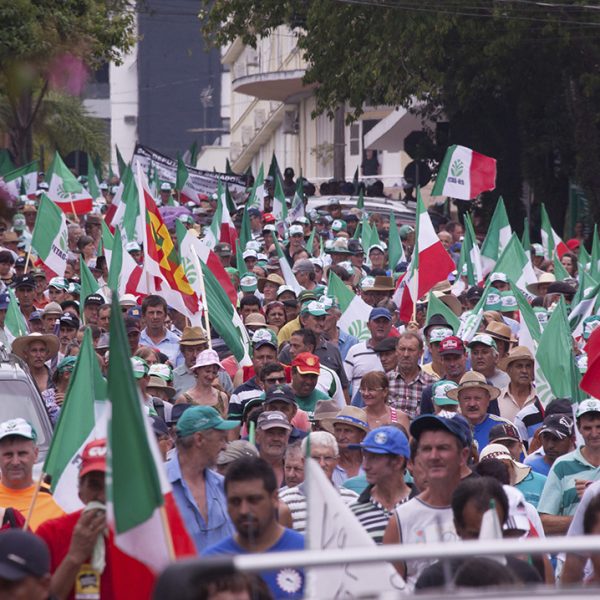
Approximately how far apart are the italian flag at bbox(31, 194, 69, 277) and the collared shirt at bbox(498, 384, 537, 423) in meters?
7.44

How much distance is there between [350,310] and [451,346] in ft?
12.1

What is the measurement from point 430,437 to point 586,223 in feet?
82.0

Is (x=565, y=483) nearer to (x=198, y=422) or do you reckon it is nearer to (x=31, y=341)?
(x=198, y=422)

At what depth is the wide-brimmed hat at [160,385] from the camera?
36.1 ft

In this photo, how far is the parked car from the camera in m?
9.33

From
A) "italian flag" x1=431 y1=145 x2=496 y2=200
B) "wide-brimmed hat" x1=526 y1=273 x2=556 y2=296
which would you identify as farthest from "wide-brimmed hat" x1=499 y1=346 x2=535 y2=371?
"italian flag" x1=431 y1=145 x2=496 y2=200

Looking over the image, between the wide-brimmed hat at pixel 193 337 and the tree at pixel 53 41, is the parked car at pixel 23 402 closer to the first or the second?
the wide-brimmed hat at pixel 193 337

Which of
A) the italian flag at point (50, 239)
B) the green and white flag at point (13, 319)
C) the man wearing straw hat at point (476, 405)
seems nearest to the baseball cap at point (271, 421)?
the man wearing straw hat at point (476, 405)

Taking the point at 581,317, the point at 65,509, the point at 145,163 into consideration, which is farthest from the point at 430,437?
the point at 145,163

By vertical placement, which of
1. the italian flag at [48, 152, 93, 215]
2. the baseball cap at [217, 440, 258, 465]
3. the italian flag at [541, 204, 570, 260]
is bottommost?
the baseball cap at [217, 440, 258, 465]

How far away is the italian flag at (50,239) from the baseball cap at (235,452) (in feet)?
33.3

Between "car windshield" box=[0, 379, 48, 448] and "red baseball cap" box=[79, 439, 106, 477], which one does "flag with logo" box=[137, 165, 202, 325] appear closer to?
"car windshield" box=[0, 379, 48, 448]

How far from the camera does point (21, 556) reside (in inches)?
201

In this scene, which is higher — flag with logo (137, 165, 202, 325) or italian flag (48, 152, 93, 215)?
italian flag (48, 152, 93, 215)
